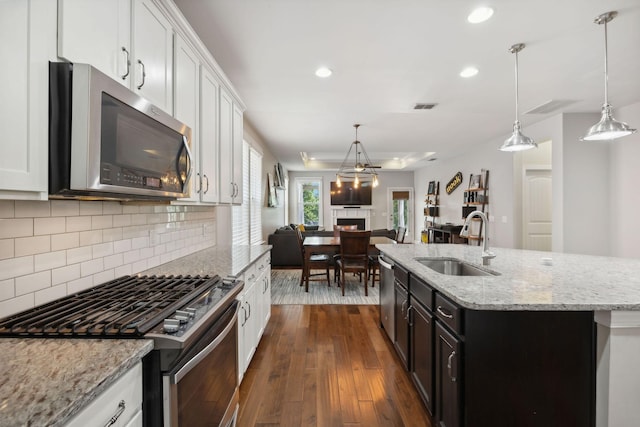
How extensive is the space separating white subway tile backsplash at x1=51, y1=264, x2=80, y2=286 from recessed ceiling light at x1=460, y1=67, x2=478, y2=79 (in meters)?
3.50

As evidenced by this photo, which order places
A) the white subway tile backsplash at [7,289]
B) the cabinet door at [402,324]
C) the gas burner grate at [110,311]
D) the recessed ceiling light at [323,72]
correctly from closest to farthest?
the gas burner grate at [110,311], the white subway tile backsplash at [7,289], the cabinet door at [402,324], the recessed ceiling light at [323,72]

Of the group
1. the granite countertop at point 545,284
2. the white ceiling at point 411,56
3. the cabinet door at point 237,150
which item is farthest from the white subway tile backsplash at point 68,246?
the granite countertop at point 545,284

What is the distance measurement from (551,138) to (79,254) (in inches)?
236

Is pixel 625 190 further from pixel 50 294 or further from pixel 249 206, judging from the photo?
pixel 50 294

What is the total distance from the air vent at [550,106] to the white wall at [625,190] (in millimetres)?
873

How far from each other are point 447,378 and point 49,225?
2.02 meters

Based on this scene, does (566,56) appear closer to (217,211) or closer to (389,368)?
(389,368)

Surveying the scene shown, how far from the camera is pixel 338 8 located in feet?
6.73

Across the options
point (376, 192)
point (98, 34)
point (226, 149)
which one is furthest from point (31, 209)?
point (376, 192)

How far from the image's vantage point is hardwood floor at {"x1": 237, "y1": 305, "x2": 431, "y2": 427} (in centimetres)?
192

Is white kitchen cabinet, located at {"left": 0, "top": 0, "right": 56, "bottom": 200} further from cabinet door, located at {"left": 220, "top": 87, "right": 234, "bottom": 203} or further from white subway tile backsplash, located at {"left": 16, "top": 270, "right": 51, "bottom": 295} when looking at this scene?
cabinet door, located at {"left": 220, "top": 87, "right": 234, "bottom": 203}

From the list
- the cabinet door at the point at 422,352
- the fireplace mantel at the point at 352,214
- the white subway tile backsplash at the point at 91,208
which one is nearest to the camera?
the white subway tile backsplash at the point at 91,208

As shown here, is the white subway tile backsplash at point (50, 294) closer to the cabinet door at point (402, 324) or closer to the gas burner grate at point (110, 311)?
the gas burner grate at point (110, 311)

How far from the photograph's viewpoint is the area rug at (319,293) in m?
4.31
